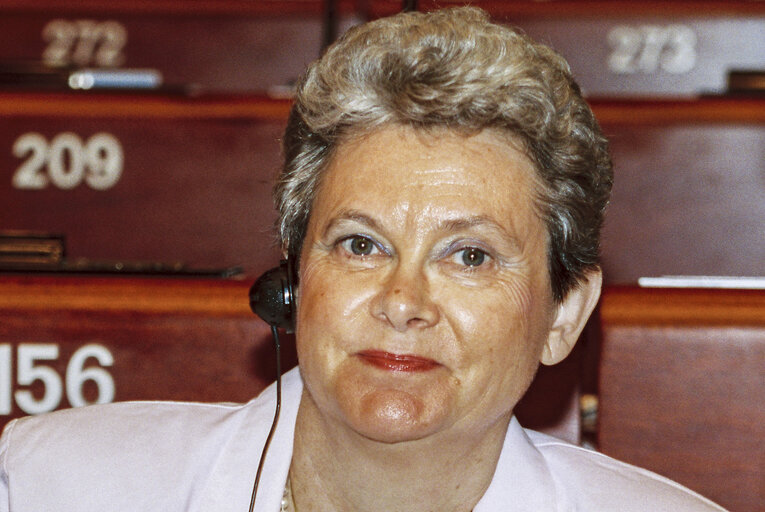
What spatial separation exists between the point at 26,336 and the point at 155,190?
1009 millimetres

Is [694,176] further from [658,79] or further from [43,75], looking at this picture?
[43,75]

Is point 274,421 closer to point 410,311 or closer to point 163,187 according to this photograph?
point 410,311

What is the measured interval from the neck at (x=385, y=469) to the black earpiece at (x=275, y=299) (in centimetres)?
→ 13

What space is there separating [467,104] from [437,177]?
0.10 meters

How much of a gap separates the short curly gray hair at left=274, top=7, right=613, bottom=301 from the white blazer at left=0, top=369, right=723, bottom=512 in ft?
0.82

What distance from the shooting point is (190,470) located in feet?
4.59

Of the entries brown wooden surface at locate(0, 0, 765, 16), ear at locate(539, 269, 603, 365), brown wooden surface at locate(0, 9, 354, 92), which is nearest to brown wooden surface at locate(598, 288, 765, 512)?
ear at locate(539, 269, 603, 365)

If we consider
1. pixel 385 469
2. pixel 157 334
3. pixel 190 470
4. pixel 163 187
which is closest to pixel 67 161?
pixel 163 187

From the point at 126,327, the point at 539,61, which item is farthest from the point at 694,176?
the point at 126,327

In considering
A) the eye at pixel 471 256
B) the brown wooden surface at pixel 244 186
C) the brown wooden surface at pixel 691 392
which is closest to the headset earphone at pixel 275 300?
the eye at pixel 471 256

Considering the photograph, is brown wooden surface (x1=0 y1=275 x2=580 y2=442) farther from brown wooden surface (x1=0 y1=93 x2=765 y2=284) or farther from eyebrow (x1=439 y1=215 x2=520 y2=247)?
brown wooden surface (x1=0 y1=93 x2=765 y2=284)

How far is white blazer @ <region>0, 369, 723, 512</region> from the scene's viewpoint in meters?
1.38

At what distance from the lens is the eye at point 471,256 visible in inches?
50.8

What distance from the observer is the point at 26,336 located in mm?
1539
